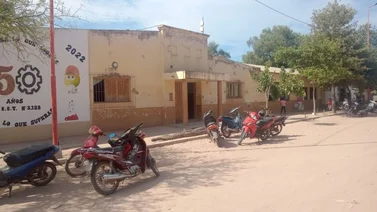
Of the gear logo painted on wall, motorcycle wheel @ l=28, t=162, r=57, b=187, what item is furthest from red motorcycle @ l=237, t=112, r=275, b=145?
the gear logo painted on wall

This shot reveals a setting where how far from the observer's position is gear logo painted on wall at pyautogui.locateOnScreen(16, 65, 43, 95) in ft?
38.3

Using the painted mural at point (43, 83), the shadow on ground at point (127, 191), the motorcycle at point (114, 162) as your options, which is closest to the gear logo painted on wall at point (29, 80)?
the painted mural at point (43, 83)

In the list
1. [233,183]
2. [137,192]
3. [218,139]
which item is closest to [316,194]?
[233,183]

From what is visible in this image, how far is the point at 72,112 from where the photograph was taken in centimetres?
1294

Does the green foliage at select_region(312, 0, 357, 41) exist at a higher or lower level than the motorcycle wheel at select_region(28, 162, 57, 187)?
higher

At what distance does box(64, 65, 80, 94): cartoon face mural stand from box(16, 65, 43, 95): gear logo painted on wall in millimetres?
1011

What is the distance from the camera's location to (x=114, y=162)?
227 inches

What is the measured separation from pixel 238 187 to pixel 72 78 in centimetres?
947

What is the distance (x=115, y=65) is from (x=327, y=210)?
1158 cm

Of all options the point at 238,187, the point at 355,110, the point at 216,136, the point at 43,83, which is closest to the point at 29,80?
the point at 43,83

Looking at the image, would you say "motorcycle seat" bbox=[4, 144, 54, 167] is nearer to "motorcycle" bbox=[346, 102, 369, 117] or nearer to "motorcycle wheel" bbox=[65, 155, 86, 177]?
"motorcycle wheel" bbox=[65, 155, 86, 177]

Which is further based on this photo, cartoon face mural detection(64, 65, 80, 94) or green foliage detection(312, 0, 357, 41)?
green foliage detection(312, 0, 357, 41)

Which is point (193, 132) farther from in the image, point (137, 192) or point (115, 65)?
point (137, 192)

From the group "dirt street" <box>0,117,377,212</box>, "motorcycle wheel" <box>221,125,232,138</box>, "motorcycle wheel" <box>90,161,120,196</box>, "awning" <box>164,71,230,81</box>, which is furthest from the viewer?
"awning" <box>164,71,230,81</box>
